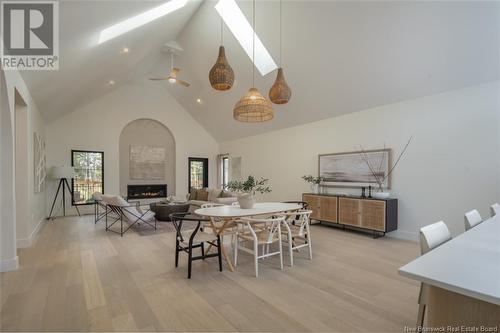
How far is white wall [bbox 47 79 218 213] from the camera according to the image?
7.18 m

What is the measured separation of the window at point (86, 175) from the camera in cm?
735

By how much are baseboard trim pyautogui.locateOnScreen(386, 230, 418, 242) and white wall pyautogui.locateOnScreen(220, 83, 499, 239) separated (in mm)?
16

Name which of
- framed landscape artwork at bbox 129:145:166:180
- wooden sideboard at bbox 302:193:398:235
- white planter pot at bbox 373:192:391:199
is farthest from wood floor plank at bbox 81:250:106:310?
framed landscape artwork at bbox 129:145:166:180

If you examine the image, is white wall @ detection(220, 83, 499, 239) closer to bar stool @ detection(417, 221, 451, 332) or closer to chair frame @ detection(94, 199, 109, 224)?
bar stool @ detection(417, 221, 451, 332)

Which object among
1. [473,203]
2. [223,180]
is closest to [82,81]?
[223,180]

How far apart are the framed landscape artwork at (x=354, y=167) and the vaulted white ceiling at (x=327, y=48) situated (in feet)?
3.24

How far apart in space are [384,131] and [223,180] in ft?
21.1

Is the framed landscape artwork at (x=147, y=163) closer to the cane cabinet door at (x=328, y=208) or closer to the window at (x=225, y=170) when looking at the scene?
the window at (x=225, y=170)

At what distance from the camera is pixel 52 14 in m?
2.54

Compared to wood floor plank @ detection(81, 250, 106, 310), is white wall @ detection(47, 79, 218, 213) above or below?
above

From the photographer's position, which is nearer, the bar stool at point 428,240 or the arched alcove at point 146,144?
the bar stool at point 428,240

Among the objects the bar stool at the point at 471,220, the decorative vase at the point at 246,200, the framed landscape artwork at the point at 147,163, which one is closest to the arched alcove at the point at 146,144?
the framed landscape artwork at the point at 147,163

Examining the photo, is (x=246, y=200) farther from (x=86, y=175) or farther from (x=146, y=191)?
(x=86, y=175)

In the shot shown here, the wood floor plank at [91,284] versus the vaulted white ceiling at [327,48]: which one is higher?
the vaulted white ceiling at [327,48]
